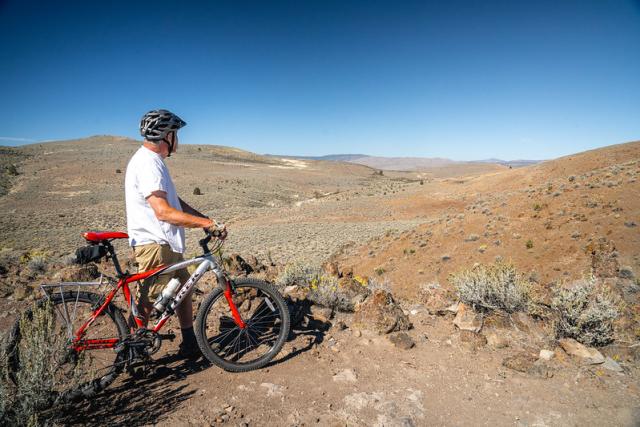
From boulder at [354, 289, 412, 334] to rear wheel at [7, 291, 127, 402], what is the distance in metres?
2.50

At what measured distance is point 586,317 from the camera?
3.44m

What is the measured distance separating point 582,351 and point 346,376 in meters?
2.30

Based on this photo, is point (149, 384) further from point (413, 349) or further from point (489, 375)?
point (489, 375)

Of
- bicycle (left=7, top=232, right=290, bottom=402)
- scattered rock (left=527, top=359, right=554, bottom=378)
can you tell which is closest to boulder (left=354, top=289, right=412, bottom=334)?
bicycle (left=7, top=232, right=290, bottom=402)

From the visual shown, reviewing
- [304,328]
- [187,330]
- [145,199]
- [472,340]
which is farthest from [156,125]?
[472,340]

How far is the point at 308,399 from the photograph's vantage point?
9.30 ft

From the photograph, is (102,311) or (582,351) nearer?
(102,311)

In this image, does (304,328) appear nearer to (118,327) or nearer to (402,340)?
(402,340)

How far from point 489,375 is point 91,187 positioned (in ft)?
163

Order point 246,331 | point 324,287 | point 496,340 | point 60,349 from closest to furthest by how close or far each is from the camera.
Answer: point 60,349
point 246,331
point 496,340
point 324,287

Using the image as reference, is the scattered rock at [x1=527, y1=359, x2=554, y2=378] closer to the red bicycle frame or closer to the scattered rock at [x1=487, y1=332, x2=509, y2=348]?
the scattered rock at [x1=487, y1=332, x2=509, y2=348]

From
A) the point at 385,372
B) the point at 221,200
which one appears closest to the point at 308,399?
the point at 385,372

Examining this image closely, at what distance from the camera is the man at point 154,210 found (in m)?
2.70

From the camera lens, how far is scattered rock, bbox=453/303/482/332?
155 inches
